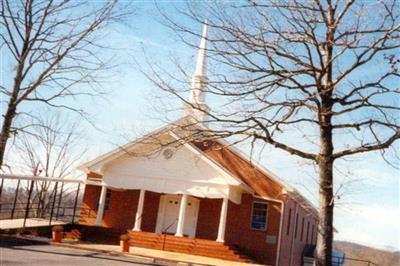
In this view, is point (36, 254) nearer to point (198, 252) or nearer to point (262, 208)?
point (198, 252)

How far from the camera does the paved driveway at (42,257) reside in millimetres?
12555

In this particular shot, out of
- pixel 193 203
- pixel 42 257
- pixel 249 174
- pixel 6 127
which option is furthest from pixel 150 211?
pixel 6 127

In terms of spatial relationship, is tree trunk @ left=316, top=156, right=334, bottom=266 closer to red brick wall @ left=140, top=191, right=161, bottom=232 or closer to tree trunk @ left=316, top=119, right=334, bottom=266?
tree trunk @ left=316, top=119, right=334, bottom=266

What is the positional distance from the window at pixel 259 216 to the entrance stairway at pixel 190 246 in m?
2.12

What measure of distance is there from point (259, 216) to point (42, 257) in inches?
553

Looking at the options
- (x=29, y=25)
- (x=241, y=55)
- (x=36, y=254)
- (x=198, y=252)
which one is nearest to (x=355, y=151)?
(x=241, y=55)

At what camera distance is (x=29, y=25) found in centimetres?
1576

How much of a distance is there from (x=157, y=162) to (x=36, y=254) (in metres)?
11.4

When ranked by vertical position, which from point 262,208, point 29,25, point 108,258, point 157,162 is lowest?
point 108,258

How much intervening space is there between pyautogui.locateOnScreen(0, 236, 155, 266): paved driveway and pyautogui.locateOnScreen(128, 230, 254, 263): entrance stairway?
5.26 m

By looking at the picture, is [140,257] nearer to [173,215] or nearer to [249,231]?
[173,215]

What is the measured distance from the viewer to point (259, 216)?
25656 millimetres

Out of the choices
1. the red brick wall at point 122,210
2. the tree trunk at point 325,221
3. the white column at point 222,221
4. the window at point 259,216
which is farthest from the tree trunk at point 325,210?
the red brick wall at point 122,210

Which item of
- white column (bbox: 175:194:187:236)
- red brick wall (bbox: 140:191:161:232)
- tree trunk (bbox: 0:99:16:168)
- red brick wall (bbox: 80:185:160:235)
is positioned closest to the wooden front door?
red brick wall (bbox: 140:191:161:232)
